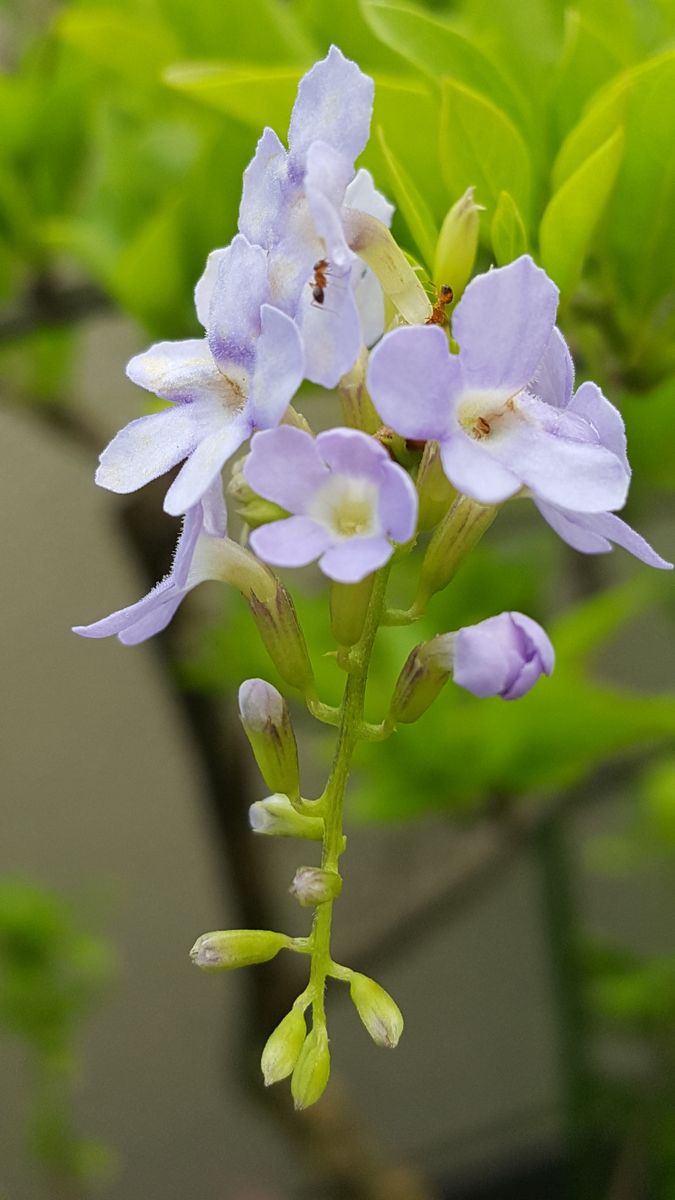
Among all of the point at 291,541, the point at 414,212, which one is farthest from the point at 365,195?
the point at 291,541

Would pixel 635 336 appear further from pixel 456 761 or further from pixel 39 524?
pixel 39 524

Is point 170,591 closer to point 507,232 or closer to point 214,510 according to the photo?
point 214,510

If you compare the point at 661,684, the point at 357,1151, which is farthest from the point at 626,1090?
the point at 661,684

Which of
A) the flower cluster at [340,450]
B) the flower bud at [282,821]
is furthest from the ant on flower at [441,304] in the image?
the flower bud at [282,821]

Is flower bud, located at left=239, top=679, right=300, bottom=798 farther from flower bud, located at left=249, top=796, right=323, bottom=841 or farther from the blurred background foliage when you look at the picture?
the blurred background foliage

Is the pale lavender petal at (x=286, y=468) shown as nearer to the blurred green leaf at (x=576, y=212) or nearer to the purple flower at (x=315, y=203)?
the purple flower at (x=315, y=203)

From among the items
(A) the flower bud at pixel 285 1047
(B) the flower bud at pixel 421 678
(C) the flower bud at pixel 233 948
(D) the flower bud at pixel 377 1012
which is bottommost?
(A) the flower bud at pixel 285 1047
